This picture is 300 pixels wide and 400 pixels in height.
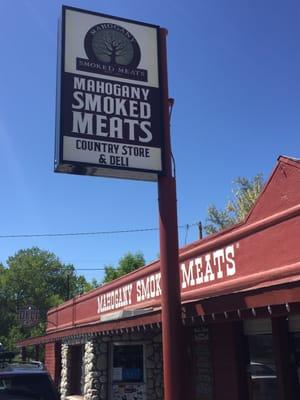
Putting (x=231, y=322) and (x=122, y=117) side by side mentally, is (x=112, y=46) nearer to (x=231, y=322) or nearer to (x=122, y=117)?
(x=122, y=117)

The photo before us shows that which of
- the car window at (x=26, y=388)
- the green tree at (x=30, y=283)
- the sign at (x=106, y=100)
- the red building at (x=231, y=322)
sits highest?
the green tree at (x=30, y=283)

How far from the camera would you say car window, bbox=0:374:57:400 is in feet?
23.7

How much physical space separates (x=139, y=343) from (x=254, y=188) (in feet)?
108

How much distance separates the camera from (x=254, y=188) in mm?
45938

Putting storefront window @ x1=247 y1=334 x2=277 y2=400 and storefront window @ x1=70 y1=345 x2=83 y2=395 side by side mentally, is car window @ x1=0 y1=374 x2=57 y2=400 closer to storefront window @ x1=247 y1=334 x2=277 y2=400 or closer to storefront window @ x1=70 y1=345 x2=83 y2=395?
storefront window @ x1=247 y1=334 x2=277 y2=400

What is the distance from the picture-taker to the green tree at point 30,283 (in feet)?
231

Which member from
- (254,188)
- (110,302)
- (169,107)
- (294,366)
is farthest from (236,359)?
(254,188)

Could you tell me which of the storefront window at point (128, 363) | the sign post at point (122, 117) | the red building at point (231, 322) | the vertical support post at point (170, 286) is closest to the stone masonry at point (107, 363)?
the red building at point (231, 322)

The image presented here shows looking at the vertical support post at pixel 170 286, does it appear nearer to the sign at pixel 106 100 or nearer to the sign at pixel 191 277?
the sign at pixel 106 100

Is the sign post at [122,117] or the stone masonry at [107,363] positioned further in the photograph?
the stone masonry at [107,363]

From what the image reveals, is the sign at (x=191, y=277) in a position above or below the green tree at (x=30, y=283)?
below

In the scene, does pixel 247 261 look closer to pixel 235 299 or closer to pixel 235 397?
pixel 235 397

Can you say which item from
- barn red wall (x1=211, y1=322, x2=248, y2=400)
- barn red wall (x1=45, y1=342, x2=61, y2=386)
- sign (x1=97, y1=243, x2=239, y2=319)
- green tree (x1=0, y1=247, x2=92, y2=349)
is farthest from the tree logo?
green tree (x1=0, y1=247, x2=92, y2=349)

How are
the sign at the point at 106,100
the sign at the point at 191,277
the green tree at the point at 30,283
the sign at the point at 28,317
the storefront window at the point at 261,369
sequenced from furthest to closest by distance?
the green tree at the point at 30,283, the sign at the point at 28,317, the sign at the point at 191,277, the storefront window at the point at 261,369, the sign at the point at 106,100
